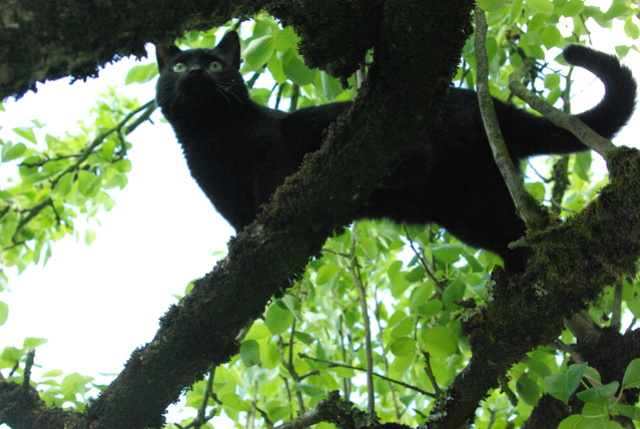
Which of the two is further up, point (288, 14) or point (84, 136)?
point (84, 136)

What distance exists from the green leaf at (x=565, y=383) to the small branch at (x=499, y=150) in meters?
0.45

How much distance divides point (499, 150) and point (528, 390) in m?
1.05

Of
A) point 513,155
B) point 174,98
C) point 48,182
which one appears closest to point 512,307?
point 513,155

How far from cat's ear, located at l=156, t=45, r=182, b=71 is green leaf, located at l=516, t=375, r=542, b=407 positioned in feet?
9.29

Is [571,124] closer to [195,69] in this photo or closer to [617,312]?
[617,312]

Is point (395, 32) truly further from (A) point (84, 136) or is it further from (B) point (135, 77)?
(A) point (84, 136)

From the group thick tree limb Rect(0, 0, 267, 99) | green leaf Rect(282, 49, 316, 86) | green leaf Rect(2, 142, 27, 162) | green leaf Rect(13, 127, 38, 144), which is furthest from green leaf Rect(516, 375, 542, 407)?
green leaf Rect(13, 127, 38, 144)

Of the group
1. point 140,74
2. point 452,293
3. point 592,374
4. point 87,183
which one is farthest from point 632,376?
point 87,183

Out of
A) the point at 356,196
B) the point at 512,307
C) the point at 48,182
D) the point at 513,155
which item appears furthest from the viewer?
the point at 48,182

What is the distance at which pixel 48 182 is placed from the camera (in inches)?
169

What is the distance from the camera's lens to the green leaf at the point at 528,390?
90.7 inches

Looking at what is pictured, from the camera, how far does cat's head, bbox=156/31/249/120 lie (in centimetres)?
325

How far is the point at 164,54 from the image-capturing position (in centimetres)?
364

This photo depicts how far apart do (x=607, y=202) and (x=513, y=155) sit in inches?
50.8
